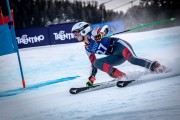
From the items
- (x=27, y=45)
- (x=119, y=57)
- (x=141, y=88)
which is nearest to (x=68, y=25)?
(x=27, y=45)

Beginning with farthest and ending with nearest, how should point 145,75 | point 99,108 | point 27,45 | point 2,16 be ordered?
point 27,45 < point 2,16 < point 145,75 < point 99,108

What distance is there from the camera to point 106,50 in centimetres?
424

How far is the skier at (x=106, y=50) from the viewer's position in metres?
3.85

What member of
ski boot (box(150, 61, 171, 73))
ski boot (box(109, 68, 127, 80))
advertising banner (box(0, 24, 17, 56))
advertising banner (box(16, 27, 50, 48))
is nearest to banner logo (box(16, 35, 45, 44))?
advertising banner (box(16, 27, 50, 48))

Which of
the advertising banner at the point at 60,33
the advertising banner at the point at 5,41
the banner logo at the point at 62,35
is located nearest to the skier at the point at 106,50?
the advertising banner at the point at 5,41

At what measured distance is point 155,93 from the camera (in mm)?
2850

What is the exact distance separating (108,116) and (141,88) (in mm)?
1051

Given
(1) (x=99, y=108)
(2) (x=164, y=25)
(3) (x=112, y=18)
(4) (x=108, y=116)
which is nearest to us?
(4) (x=108, y=116)

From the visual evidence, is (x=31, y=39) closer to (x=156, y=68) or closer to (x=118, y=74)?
(x=118, y=74)

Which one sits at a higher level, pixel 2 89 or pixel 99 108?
pixel 99 108

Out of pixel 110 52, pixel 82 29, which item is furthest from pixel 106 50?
pixel 82 29

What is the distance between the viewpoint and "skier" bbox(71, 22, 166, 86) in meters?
3.85

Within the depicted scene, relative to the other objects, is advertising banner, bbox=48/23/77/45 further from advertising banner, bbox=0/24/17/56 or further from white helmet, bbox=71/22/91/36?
white helmet, bbox=71/22/91/36

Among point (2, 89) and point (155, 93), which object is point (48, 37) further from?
point (155, 93)
